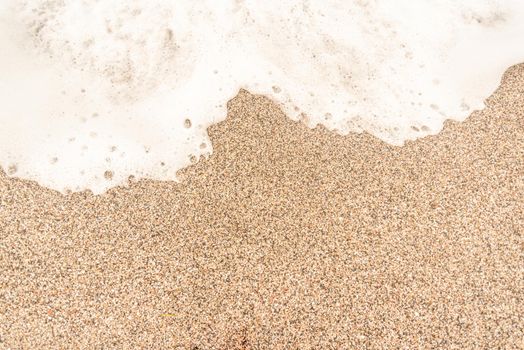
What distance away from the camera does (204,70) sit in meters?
4.11

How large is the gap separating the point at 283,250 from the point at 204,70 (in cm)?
197

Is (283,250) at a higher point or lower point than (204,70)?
lower

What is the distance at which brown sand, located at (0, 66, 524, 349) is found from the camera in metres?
3.07

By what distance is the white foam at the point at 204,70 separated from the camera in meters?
3.74

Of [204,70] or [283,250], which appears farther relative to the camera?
[204,70]

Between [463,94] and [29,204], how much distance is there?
410 cm

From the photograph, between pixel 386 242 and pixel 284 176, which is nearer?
pixel 386 242

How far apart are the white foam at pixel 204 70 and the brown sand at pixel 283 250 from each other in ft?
0.93

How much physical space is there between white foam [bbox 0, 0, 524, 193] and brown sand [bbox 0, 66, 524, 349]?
28 centimetres

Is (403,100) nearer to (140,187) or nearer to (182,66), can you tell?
(182,66)

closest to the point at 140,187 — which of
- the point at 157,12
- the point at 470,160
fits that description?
the point at 157,12

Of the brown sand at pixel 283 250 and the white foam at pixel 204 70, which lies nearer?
the brown sand at pixel 283 250

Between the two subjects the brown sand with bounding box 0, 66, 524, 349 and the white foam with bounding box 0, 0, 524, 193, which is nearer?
the brown sand with bounding box 0, 66, 524, 349

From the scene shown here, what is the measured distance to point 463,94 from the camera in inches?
161
